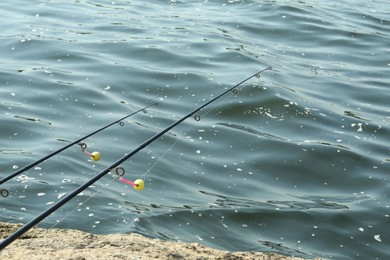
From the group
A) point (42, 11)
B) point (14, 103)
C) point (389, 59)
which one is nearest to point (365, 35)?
point (389, 59)

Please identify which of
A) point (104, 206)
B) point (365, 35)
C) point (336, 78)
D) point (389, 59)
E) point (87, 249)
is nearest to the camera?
point (87, 249)

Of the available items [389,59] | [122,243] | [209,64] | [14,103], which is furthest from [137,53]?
[122,243]

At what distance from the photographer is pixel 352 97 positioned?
419 inches

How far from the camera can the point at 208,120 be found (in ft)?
31.1

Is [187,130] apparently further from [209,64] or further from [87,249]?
[87,249]

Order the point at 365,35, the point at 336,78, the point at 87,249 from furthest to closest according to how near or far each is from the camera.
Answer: the point at 365,35
the point at 336,78
the point at 87,249

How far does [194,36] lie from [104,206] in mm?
6818

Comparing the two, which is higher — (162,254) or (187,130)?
(162,254)

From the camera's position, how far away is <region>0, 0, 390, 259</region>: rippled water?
22.4 feet

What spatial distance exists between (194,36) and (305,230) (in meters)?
6.77

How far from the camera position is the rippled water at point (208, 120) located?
268 inches

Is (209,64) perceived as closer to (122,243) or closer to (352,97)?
(352,97)

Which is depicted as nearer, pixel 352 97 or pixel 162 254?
pixel 162 254

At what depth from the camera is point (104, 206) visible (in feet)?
22.1
